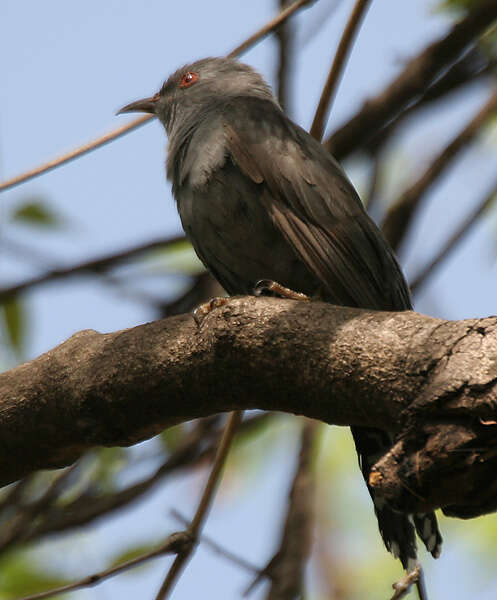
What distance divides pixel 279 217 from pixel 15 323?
66.3 inches

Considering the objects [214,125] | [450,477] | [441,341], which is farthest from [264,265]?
[450,477]

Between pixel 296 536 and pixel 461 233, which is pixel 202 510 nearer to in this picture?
pixel 296 536

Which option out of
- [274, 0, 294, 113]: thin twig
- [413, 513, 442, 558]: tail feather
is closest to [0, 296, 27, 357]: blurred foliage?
[274, 0, 294, 113]: thin twig

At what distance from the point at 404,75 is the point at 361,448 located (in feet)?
8.07

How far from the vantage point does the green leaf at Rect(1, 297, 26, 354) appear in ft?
16.3

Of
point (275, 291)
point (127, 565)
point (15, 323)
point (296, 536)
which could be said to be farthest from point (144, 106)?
point (127, 565)

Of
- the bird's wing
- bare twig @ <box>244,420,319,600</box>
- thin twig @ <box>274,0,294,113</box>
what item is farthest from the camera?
thin twig @ <box>274,0,294,113</box>

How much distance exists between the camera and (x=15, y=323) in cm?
500

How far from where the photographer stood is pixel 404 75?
537 cm

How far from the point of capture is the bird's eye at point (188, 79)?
643cm

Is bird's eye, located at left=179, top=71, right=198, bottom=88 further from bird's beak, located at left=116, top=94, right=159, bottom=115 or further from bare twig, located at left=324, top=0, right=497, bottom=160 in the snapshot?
bare twig, located at left=324, top=0, right=497, bottom=160

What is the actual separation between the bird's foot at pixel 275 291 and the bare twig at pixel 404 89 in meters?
1.35

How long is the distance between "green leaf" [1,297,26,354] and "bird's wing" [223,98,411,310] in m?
1.51

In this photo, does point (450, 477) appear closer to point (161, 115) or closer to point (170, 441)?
point (170, 441)
